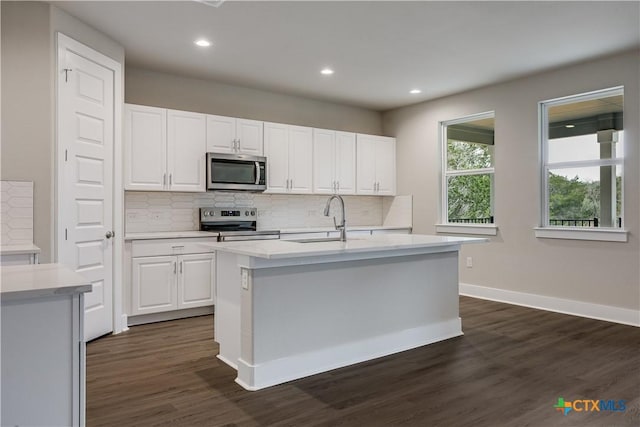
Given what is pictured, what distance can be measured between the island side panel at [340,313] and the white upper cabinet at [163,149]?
224cm

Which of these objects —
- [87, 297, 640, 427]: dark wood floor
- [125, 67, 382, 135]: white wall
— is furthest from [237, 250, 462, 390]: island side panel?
[125, 67, 382, 135]: white wall

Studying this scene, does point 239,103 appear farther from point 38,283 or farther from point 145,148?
point 38,283

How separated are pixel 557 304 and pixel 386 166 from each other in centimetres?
286

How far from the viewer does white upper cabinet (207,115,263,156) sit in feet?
15.9

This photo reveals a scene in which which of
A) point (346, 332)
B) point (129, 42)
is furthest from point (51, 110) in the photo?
point (346, 332)

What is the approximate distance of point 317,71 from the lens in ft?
15.7

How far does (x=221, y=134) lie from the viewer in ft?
16.1

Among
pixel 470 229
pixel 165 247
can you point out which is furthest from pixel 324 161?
pixel 165 247

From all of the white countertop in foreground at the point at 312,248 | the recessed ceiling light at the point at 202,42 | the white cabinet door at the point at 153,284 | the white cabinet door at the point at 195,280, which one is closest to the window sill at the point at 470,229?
the white countertop in foreground at the point at 312,248

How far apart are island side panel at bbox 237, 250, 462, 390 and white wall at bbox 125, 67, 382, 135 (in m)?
2.97

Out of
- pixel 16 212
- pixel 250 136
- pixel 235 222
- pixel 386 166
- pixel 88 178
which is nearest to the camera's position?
pixel 16 212

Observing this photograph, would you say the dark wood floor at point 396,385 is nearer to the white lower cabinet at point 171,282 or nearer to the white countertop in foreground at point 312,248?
the white lower cabinet at point 171,282

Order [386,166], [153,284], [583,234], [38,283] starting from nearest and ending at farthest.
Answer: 1. [38,283]
2. [153,284]
3. [583,234]
4. [386,166]

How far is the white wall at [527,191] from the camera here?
4195mm
